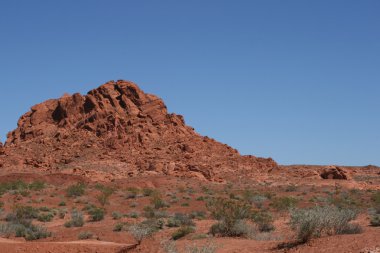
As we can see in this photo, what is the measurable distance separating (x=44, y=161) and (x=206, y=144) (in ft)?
71.0

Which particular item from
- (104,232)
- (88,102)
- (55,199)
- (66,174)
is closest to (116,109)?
(88,102)

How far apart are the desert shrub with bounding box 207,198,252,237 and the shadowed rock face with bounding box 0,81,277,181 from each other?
3604 centimetres

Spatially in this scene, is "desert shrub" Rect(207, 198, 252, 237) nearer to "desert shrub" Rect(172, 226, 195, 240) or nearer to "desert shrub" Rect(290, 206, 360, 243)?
"desert shrub" Rect(172, 226, 195, 240)

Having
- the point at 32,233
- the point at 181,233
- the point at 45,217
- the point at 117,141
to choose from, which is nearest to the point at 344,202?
the point at 181,233

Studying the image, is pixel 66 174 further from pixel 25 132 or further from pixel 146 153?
pixel 25 132

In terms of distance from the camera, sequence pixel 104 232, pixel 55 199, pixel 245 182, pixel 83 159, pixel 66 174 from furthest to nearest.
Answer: pixel 83 159, pixel 245 182, pixel 66 174, pixel 55 199, pixel 104 232

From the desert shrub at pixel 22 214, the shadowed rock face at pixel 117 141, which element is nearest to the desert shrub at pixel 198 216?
the desert shrub at pixel 22 214

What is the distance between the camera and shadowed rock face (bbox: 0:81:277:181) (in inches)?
2291

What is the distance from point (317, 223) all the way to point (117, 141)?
52248 millimetres

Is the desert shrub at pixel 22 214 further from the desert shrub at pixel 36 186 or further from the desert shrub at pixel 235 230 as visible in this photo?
the desert shrub at pixel 36 186

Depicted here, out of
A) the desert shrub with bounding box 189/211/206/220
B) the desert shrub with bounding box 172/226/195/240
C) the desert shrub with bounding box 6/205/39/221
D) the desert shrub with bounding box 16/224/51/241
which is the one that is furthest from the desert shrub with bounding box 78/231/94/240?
the desert shrub with bounding box 6/205/39/221

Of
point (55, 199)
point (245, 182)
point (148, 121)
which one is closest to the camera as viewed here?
point (55, 199)

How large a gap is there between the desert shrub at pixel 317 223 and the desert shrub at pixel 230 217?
3950 mm

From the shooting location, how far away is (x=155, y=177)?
5069 centimetres
